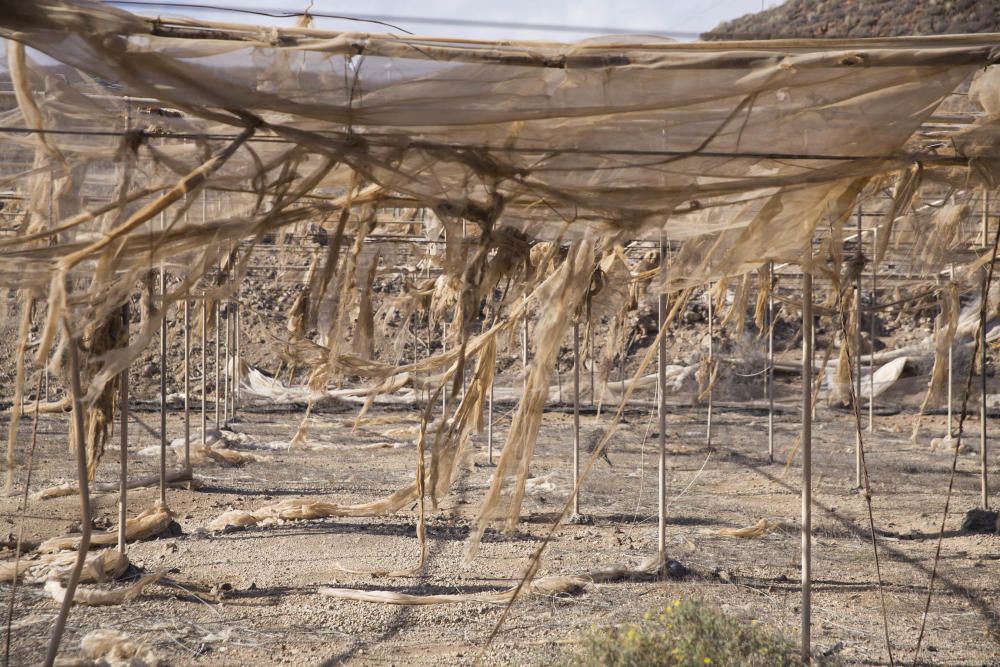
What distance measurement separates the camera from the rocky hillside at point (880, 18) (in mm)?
36531

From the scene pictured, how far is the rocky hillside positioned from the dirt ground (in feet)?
97.0

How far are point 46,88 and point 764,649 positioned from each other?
354cm

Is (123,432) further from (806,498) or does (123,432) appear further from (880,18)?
(880,18)

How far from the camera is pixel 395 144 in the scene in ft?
10.3

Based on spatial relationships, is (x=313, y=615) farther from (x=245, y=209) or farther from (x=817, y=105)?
(x=817, y=105)

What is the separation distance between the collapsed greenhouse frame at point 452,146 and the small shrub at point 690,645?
0.71 m

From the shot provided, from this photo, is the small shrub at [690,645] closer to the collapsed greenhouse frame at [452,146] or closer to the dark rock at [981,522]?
the collapsed greenhouse frame at [452,146]

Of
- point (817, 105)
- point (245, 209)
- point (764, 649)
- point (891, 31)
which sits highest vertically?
point (891, 31)

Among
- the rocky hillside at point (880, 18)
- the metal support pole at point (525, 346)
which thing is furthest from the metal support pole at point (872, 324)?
the rocky hillside at point (880, 18)

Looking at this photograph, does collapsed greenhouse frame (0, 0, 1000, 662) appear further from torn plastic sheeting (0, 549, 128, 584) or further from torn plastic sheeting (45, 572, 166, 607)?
torn plastic sheeting (0, 549, 128, 584)

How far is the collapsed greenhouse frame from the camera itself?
2.97 meters

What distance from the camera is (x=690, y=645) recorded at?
12.5 feet

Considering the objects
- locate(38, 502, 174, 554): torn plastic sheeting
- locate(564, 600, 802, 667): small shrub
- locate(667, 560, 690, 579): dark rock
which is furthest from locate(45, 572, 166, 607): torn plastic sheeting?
locate(667, 560, 690, 579): dark rock

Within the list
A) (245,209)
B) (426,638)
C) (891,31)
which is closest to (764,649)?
(426,638)
